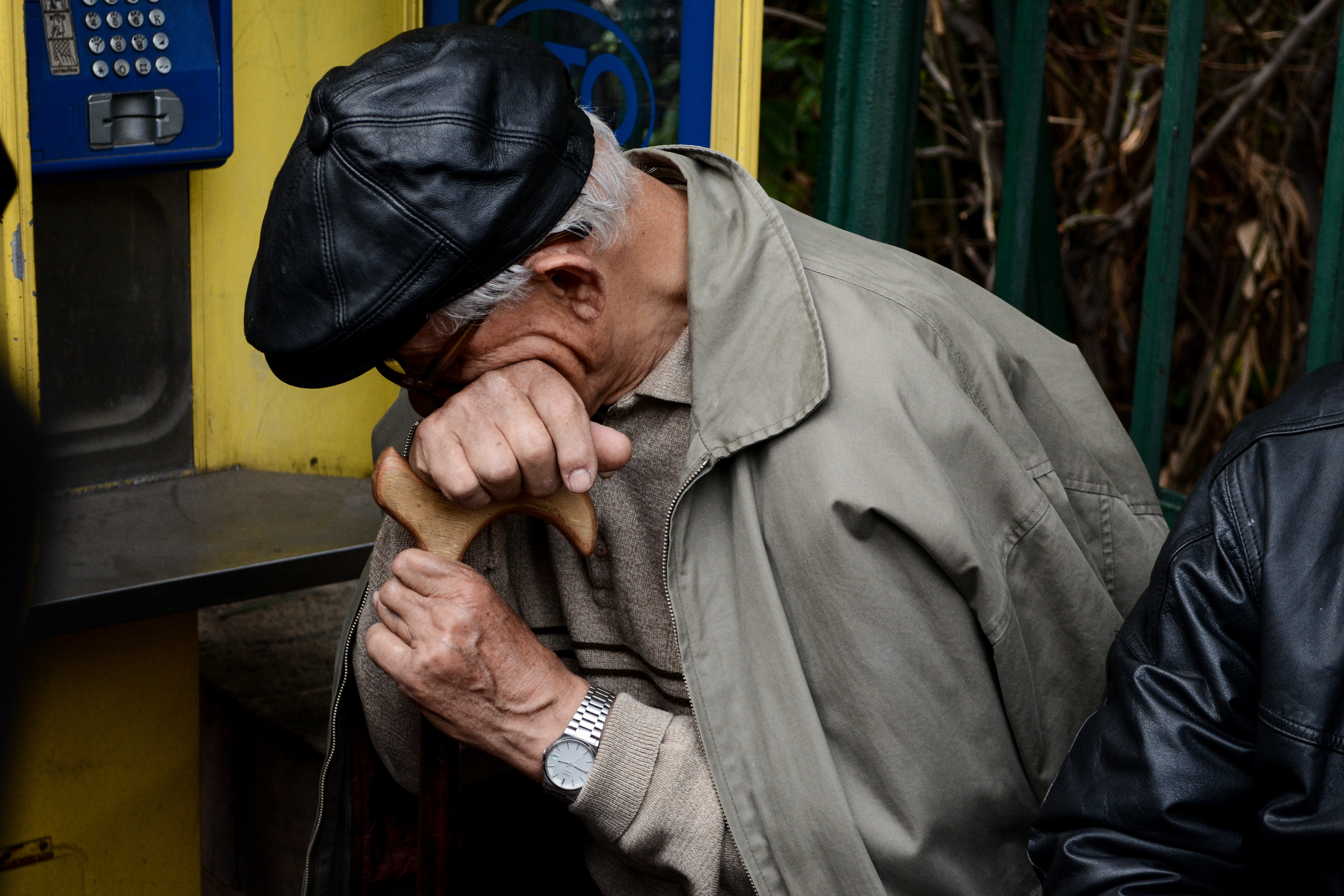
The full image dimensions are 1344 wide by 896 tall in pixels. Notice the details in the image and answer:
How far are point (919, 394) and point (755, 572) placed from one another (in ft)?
0.81

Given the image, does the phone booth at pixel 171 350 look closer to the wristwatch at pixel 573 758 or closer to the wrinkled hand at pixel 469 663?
the wrinkled hand at pixel 469 663

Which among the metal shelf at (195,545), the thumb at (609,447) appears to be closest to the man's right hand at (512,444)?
the thumb at (609,447)

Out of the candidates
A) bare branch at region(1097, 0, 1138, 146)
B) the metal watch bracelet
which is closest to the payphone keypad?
the metal watch bracelet

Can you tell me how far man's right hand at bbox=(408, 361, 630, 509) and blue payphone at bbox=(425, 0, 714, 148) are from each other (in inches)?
33.2

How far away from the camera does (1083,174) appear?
12.7ft

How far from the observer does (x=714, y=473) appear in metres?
1.47

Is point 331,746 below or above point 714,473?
below

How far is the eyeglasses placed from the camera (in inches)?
57.4

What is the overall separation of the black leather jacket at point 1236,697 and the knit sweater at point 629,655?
1.26 ft

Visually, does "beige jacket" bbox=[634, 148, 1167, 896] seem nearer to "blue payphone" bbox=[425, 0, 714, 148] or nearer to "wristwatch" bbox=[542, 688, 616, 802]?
"wristwatch" bbox=[542, 688, 616, 802]

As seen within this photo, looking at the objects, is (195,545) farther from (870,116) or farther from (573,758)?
(870,116)

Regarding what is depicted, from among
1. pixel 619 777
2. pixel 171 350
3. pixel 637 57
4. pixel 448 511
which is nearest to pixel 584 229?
pixel 448 511

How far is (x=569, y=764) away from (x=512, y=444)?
347 millimetres

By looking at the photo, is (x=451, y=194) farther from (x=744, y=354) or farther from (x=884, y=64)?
(x=884, y=64)
